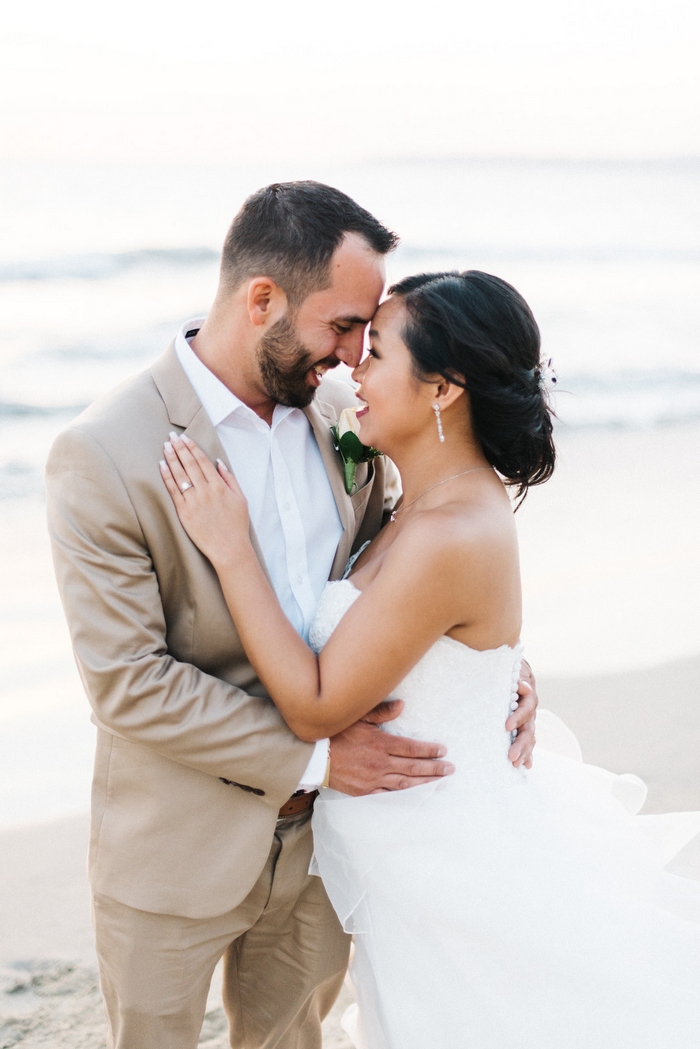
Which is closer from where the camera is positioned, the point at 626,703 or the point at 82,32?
the point at 626,703

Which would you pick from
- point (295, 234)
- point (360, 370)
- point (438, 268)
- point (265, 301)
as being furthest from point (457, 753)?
point (438, 268)

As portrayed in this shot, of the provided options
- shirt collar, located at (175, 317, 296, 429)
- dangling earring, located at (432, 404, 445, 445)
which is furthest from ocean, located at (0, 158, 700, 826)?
dangling earring, located at (432, 404, 445, 445)

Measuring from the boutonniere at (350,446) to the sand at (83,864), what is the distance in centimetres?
159

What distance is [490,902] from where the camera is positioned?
259 centimetres

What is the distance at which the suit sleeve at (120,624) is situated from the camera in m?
2.34

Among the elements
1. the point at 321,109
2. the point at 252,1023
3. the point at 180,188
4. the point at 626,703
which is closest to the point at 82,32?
the point at 180,188

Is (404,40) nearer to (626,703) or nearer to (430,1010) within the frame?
(626,703)

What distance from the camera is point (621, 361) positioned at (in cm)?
1372

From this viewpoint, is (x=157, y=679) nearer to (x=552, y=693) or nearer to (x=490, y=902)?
(x=490, y=902)

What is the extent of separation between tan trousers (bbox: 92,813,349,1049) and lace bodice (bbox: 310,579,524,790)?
0.46m

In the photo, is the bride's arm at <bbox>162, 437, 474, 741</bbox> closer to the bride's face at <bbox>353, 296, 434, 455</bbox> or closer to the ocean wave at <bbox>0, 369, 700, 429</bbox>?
the bride's face at <bbox>353, 296, 434, 455</bbox>

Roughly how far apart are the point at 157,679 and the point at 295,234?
123 centimetres

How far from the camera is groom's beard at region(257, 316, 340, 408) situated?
8.96 ft

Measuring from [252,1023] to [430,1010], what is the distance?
2.65ft
